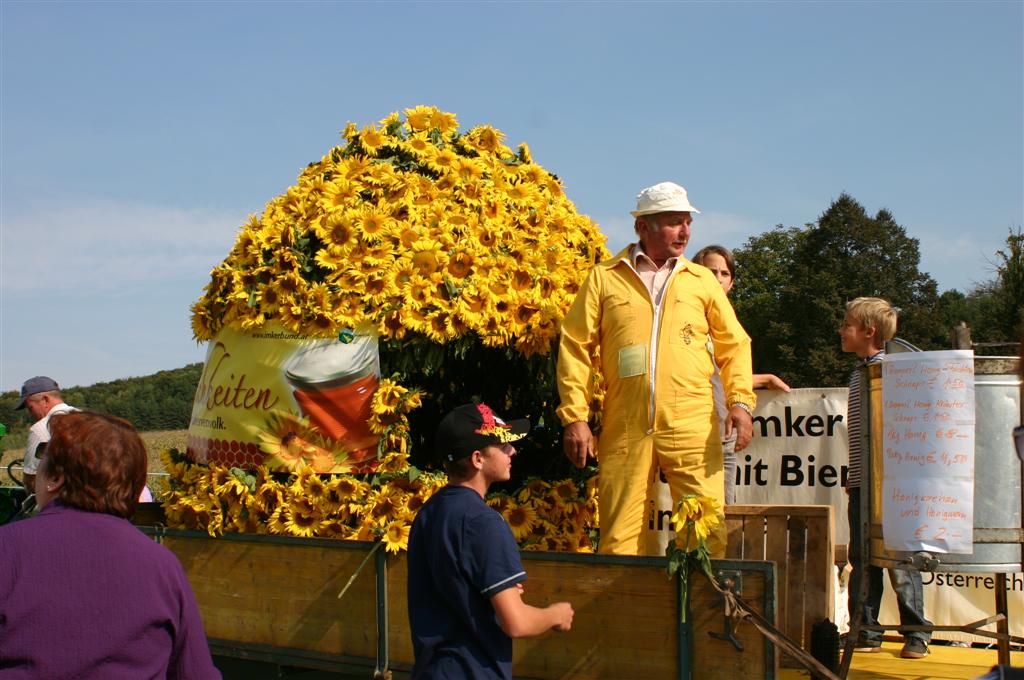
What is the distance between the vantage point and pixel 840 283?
41719 millimetres

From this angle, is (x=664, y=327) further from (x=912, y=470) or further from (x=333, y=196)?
(x=333, y=196)

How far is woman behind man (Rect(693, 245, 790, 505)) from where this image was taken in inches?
195

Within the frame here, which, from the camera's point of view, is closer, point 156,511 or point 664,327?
point 664,327

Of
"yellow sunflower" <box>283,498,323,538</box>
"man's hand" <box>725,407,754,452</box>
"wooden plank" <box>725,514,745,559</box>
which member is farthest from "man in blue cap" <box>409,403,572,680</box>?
"wooden plank" <box>725,514,745,559</box>

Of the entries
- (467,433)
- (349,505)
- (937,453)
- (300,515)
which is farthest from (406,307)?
(937,453)

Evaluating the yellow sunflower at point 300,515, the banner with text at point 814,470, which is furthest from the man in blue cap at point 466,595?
the banner with text at point 814,470

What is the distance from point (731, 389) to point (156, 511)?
9.79 ft

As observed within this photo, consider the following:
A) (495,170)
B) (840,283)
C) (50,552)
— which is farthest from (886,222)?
(50,552)

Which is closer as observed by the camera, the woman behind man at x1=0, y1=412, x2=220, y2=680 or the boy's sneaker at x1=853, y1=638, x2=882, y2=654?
the woman behind man at x1=0, y1=412, x2=220, y2=680

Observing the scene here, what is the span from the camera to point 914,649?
16.5 ft

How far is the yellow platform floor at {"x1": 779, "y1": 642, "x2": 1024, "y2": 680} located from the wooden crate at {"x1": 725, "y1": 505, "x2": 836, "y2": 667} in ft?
0.78

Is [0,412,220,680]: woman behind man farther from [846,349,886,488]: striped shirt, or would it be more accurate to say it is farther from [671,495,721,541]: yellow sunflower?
[846,349,886,488]: striped shirt

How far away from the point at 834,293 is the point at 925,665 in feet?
122

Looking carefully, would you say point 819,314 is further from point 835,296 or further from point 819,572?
point 819,572
